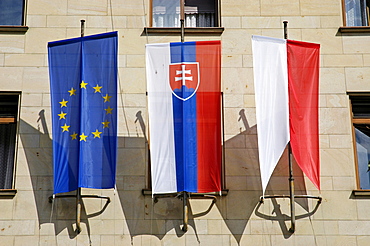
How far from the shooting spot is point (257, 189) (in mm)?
13562

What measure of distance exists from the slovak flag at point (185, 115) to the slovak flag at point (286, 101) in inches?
33.5

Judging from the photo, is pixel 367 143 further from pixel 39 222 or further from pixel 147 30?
pixel 39 222

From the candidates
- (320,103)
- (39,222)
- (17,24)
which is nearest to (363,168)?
(320,103)

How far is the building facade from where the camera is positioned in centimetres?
1325

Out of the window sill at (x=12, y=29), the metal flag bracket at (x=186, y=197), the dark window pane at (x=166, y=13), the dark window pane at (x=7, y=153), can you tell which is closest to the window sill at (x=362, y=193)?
the metal flag bracket at (x=186, y=197)

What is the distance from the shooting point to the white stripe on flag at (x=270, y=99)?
42.4 feet

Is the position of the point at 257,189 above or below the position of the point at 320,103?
below

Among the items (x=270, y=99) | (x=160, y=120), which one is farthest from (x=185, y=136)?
(x=270, y=99)

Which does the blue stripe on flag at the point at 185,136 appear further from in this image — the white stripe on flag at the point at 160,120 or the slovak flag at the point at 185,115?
the white stripe on flag at the point at 160,120

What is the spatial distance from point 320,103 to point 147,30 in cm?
409

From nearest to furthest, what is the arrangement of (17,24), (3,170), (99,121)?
(99,121) → (3,170) → (17,24)

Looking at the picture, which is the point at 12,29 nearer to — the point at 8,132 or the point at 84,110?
the point at 8,132

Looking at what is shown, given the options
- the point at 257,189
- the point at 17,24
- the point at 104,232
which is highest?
the point at 17,24

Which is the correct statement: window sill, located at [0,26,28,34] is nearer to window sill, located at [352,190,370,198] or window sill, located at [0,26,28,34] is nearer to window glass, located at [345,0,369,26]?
window glass, located at [345,0,369,26]
